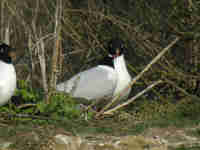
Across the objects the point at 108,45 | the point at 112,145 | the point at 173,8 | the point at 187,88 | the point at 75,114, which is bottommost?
the point at 112,145

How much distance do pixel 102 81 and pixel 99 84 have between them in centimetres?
6

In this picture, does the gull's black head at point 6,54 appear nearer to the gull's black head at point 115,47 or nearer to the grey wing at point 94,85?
the grey wing at point 94,85

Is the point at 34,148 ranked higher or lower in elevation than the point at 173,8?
lower

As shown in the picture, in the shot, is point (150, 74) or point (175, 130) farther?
point (150, 74)

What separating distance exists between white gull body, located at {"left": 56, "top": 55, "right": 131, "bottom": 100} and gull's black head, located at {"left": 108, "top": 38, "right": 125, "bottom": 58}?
29cm

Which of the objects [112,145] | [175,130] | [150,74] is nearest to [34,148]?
[112,145]

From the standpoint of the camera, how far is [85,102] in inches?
222

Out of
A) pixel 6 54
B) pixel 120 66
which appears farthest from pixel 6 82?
pixel 120 66

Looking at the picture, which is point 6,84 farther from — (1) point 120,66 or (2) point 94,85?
(1) point 120,66

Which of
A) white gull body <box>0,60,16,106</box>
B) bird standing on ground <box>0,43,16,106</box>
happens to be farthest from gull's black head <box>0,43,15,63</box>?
white gull body <box>0,60,16,106</box>

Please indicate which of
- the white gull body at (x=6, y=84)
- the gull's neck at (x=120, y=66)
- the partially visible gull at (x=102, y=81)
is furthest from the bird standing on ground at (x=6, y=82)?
the gull's neck at (x=120, y=66)

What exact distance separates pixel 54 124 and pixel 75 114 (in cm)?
48

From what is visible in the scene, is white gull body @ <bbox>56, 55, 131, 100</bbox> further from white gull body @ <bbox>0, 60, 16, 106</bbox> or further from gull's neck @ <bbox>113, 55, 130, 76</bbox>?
white gull body @ <bbox>0, 60, 16, 106</bbox>

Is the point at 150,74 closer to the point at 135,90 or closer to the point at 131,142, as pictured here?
the point at 135,90
